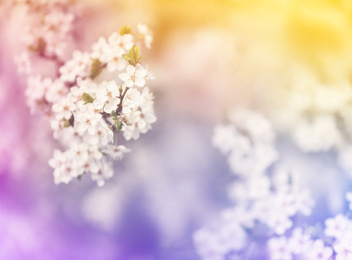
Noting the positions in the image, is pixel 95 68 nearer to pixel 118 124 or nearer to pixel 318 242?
pixel 118 124

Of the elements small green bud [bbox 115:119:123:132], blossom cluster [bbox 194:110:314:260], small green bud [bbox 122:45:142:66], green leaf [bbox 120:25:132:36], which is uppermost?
green leaf [bbox 120:25:132:36]

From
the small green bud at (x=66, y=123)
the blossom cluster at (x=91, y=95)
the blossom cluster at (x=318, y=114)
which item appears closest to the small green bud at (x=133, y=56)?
the blossom cluster at (x=91, y=95)

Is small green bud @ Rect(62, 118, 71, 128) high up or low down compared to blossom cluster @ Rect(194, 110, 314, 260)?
up

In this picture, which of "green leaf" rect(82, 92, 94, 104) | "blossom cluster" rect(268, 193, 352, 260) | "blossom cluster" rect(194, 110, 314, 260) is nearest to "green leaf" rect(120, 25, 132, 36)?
"green leaf" rect(82, 92, 94, 104)

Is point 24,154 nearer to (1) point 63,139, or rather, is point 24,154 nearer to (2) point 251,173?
(1) point 63,139

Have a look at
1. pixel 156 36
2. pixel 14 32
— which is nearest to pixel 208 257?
pixel 156 36

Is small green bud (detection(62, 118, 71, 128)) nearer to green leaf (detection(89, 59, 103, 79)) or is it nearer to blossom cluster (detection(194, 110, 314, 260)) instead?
green leaf (detection(89, 59, 103, 79))
